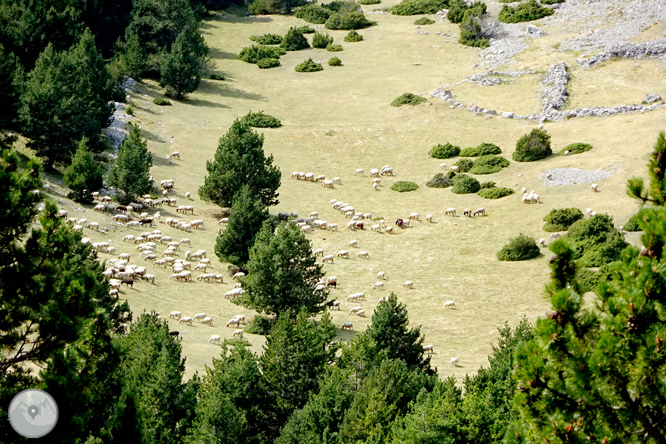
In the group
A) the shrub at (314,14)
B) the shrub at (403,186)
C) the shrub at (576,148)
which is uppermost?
the shrub at (314,14)

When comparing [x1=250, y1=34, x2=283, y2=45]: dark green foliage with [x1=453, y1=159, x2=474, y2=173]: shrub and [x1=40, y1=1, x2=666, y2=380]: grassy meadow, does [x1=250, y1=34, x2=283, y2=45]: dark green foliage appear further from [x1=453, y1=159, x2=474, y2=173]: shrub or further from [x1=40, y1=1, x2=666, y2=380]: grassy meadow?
[x1=453, y1=159, x2=474, y2=173]: shrub

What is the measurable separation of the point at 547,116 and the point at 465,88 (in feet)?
40.1

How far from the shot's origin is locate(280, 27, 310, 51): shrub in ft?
359

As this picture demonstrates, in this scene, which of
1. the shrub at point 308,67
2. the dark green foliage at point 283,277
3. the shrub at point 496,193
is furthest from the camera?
the shrub at point 308,67

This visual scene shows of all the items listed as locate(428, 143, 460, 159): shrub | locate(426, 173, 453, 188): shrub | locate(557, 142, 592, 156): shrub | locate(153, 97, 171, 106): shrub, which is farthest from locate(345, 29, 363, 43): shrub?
locate(557, 142, 592, 156): shrub

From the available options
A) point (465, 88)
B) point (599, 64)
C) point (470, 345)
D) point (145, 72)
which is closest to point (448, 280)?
point (470, 345)

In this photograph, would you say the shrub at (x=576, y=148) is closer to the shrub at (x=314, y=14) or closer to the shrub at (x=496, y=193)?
the shrub at (x=496, y=193)

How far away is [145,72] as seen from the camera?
94.8 m

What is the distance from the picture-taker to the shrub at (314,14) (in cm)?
12063

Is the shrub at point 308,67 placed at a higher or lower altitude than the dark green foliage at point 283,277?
higher

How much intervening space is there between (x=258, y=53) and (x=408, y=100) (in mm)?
26799

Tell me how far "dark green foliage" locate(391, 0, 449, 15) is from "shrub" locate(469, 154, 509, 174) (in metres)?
51.0

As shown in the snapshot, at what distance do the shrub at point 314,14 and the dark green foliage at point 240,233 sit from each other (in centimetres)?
7059

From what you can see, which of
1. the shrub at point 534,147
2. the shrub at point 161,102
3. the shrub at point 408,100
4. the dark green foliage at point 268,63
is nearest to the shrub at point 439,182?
the shrub at point 534,147
